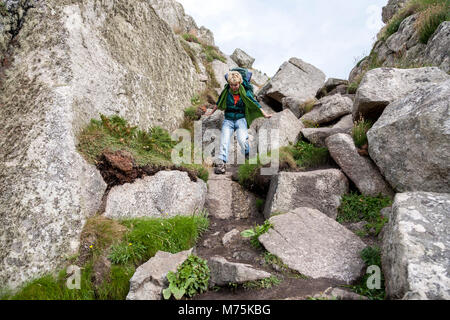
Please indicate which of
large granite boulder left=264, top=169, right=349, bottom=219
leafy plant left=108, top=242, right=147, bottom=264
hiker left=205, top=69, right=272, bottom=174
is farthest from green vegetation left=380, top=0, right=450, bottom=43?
leafy plant left=108, top=242, right=147, bottom=264

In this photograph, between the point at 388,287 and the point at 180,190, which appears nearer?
the point at 388,287

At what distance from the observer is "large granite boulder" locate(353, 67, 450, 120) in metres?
7.59

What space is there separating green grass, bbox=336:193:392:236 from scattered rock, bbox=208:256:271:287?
2.89m

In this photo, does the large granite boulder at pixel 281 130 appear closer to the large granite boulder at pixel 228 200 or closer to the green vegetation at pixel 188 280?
the large granite boulder at pixel 228 200

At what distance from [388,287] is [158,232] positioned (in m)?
3.85

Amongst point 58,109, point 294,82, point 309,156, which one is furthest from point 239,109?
point 294,82

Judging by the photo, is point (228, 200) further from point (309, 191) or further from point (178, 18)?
point (178, 18)

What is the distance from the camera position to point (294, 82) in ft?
52.8

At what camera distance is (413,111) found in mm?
5875

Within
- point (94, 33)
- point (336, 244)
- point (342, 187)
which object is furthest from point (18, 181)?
point (342, 187)

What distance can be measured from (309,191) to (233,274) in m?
3.42

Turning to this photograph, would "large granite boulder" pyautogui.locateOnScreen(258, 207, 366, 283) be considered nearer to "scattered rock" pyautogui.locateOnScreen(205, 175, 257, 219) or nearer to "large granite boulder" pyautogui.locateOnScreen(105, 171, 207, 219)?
"scattered rock" pyautogui.locateOnScreen(205, 175, 257, 219)

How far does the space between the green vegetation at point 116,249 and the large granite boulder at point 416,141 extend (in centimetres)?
437
